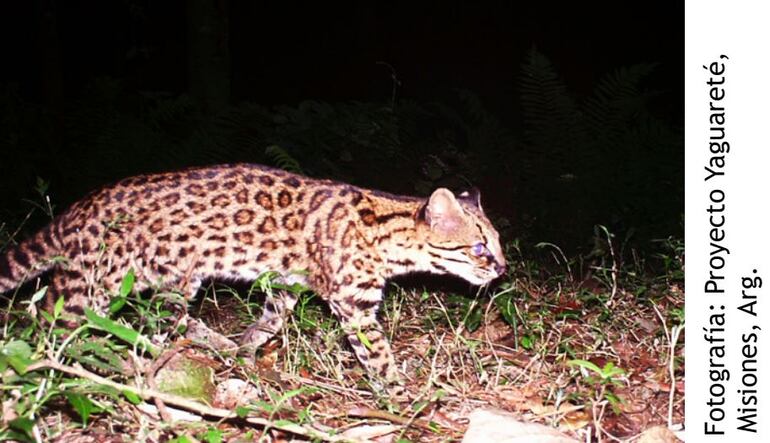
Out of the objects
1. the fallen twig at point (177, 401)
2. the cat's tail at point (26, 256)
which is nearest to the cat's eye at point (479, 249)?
the fallen twig at point (177, 401)

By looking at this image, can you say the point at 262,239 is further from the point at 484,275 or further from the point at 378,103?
the point at 378,103

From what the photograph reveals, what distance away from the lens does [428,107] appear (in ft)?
33.1

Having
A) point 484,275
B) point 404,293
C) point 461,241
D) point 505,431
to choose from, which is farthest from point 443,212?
point 505,431

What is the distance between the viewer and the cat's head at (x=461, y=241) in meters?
4.59

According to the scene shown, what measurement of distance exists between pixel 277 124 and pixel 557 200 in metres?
3.07

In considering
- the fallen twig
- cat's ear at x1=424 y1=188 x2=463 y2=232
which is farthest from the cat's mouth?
the fallen twig

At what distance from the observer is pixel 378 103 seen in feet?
29.7

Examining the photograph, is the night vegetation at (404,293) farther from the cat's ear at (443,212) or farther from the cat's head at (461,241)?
the cat's ear at (443,212)

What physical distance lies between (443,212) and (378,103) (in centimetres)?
467

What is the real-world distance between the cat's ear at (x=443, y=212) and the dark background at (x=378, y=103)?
2152 millimetres

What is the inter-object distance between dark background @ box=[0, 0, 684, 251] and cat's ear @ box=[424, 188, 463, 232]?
2152mm
